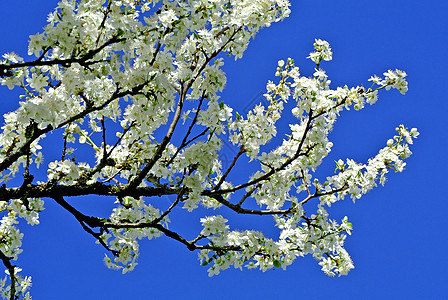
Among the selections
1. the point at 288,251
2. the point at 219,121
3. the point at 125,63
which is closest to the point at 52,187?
the point at 125,63

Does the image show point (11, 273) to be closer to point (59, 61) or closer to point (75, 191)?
point (75, 191)

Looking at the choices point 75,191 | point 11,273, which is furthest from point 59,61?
point 11,273

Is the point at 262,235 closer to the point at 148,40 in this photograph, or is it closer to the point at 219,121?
the point at 219,121

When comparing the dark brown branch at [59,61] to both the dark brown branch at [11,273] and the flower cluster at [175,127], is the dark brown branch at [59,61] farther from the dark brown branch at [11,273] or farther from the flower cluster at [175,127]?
the dark brown branch at [11,273]

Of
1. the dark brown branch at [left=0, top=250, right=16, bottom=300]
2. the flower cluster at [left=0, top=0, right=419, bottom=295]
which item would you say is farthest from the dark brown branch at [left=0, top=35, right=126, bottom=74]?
the dark brown branch at [left=0, top=250, right=16, bottom=300]

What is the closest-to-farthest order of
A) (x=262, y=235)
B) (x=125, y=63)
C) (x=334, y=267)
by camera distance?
(x=125, y=63) < (x=262, y=235) < (x=334, y=267)

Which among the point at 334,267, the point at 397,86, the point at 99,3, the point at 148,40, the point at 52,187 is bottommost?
the point at 334,267

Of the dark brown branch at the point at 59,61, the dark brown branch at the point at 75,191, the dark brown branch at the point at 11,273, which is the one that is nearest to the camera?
the dark brown branch at the point at 59,61

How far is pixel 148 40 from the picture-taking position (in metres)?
5.58

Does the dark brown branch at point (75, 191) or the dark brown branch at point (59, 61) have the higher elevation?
the dark brown branch at point (59, 61)

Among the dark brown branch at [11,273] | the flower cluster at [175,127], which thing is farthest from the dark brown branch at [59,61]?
the dark brown branch at [11,273]

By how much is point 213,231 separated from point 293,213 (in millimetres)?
1090

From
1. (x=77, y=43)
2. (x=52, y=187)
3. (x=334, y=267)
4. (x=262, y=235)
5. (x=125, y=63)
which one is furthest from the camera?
(x=334, y=267)

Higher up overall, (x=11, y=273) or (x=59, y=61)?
(x=59, y=61)
